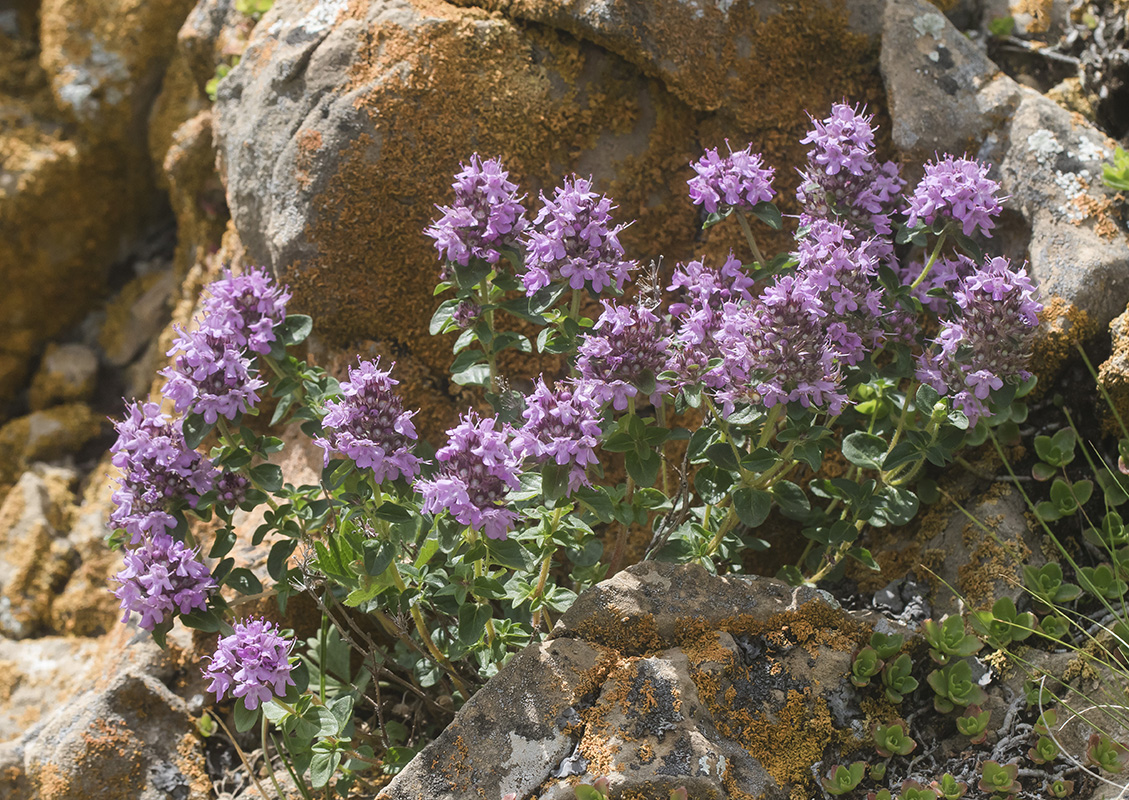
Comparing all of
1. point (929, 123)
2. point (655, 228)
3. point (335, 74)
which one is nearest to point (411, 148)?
point (335, 74)

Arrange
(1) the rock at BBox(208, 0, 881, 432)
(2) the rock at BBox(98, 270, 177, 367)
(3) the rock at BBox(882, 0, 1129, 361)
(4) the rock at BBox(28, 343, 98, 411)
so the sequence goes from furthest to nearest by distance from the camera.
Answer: (2) the rock at BBox(98, 270, 177, 367)
(4) the rock at BBox(28, 343, 98, 411)
(1) the rock at BBox(208, 0, 881, 432)
(3) the rock at BBox(882, 0, 1129, 361)

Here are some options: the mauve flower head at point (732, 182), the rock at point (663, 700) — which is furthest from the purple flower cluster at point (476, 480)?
the mauve flower head at point (732, 182)

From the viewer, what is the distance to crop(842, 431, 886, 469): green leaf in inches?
145

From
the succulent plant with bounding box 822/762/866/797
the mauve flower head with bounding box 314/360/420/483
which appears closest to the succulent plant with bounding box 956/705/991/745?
the succulent plant with bounding box 822/762/866/797

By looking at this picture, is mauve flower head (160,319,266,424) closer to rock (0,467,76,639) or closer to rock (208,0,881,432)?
rock (208,0,881,432)

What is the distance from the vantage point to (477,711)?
3.21 meters

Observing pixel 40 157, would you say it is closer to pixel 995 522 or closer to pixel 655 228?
pixel 655 228

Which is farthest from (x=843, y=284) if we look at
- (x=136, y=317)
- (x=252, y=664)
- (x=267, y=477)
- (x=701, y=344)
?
(x=136, y=317)

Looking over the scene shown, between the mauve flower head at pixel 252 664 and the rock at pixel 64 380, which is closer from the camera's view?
the mauve flower head at pixel 252 664

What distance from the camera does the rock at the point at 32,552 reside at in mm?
5816

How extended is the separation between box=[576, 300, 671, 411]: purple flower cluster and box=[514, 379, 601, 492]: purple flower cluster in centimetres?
11

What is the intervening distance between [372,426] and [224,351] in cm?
84

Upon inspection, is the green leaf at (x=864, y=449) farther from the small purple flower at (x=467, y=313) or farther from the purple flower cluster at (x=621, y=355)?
the small purple flower at (x=467, y=313)

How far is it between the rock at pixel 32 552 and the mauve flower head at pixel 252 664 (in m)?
3.37
